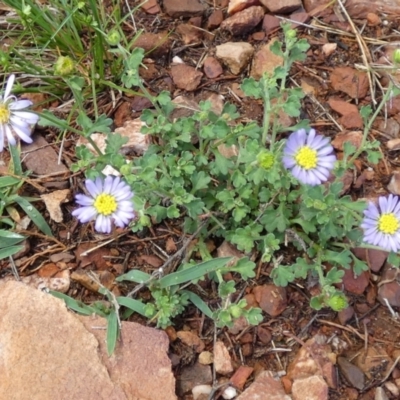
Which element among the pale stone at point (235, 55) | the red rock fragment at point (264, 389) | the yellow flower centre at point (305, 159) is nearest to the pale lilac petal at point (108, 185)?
the yellow flower centre at point (305, 159)

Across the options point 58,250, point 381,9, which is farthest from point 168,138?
point 381,9

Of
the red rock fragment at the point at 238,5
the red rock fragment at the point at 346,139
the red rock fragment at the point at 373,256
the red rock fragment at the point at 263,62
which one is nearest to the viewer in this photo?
the red rock fragment at the point at 373,256

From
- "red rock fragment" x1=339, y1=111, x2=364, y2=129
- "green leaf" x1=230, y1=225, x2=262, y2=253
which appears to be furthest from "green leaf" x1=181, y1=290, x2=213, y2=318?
"red rock fragment" x1=339, y1=111, x2=364, y2=129

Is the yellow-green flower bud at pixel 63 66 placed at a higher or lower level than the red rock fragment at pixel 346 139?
higher

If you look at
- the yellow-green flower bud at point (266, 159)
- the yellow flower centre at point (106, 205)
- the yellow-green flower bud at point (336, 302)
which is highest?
the yellow-green flower bud at point (266, 159)

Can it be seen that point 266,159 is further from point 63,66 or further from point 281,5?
point 281,5

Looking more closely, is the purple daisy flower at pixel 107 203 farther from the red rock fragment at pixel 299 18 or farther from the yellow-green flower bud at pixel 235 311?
the red rock fragment at pixel 299 18

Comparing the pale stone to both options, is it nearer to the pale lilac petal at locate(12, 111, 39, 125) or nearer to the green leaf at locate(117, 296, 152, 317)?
the pale lilac petal at locate(12, 111, 39, 125)

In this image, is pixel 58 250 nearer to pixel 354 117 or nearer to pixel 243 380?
pixel 243 380
